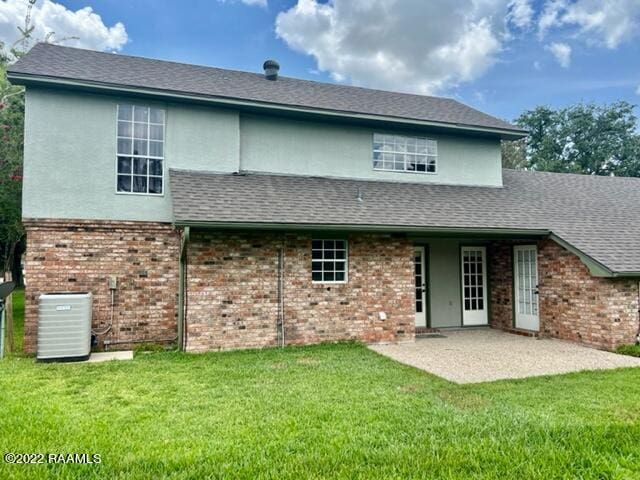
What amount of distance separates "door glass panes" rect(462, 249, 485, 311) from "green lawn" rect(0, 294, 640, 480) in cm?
505

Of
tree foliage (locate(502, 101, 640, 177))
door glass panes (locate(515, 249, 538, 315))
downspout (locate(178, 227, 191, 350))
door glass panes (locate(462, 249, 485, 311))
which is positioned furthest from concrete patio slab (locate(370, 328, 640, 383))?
tree foliage (locate(502, 101, 640, 177))

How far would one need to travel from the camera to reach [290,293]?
8.66m

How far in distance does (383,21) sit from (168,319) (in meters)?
12.9

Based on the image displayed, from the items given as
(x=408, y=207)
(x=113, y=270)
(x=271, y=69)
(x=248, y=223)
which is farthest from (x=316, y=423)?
(x=271, y=69)

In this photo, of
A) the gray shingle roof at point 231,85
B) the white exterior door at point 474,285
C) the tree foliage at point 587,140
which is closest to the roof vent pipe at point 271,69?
the gray shingle roof at point 231,85

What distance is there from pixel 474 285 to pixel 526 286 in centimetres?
144

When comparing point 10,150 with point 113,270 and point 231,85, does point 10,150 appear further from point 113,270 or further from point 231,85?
point 113,270

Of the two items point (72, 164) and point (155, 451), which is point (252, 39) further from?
point (155, 451)

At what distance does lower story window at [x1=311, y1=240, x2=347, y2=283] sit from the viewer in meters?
9.00

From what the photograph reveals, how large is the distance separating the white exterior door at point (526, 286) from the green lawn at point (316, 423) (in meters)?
3.72

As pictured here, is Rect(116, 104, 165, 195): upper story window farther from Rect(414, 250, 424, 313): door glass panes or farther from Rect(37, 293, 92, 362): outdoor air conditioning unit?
Rect(414, 250, 424, 313): door glass panes

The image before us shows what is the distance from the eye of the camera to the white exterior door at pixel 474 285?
456 inches

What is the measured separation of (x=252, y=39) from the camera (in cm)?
1580

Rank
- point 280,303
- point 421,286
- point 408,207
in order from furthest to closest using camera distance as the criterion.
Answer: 1. point 421,286
2. point 408,207
3. point 280,303
